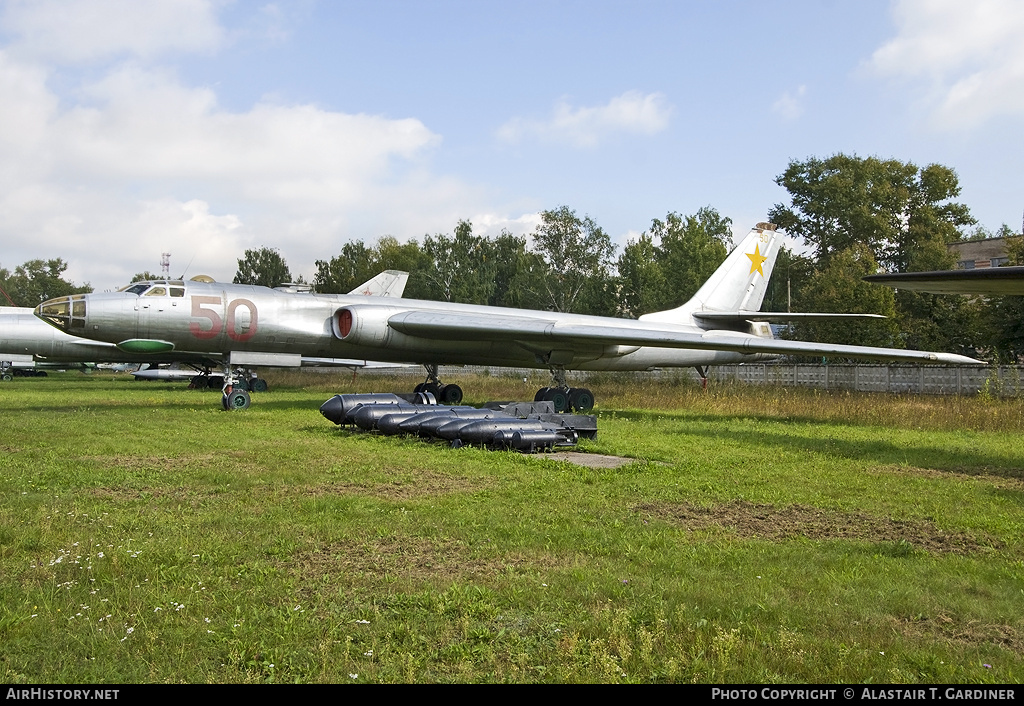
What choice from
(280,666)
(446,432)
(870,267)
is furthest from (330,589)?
(870,267)

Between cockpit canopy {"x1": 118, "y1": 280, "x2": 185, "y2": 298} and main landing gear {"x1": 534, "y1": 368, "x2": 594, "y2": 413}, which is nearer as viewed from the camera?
cockpit canopy {"x1": 118, "y1": 280, "x2": 185, "y2": 298}

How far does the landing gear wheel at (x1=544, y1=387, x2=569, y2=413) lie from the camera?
18627 millimetres

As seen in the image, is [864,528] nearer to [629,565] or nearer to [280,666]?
[629,565]

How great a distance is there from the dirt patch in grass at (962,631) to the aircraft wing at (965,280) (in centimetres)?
529

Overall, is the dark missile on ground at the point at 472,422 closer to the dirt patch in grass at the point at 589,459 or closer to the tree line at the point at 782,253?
the dirt patch in grass at the point at 589,459

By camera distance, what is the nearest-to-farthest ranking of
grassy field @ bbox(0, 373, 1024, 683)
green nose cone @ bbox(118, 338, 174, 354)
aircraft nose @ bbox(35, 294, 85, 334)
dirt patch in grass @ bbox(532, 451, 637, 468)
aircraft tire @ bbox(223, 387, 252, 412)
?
grassy field @ bbox(0, 373, 1024, 683)
dirt patch in grass @ bbox(532, 451, 637, 468)
aircraft nose @ bbox(35, 294, 85, 334)
green nose cone @ bbox(118, 338, 174, 354)
aircraft tire @ bbox(223, 387, 252, 412)

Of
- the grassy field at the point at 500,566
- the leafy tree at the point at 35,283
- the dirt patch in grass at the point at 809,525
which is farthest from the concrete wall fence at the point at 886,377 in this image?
the leafy tree at the point at 35,283

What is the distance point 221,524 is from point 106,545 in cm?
93

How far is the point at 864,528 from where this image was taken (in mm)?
6598

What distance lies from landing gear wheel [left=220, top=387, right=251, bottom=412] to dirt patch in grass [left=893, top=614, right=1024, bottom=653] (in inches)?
613

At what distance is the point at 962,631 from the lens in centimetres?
411

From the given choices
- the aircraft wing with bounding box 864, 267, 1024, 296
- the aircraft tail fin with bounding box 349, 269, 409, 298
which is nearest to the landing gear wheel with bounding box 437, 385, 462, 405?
the aircraft tail fin with bounding box 349, 269, 409, 298

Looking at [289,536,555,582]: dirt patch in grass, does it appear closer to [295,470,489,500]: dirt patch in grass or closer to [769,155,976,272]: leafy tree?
[295,470,489,500]: dirt patch in grass

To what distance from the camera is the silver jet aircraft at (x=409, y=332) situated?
53.2 ft
